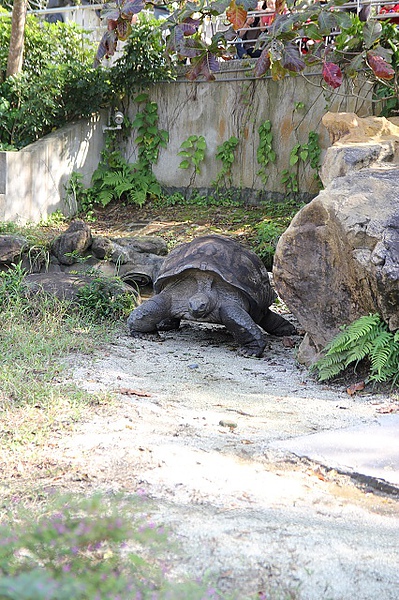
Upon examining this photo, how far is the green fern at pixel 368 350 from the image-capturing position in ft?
16.2

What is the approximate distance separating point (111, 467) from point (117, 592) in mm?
1413

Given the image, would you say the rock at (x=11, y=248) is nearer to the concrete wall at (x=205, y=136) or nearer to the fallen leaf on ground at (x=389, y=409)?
the concrete wall at (x=205, y=136)

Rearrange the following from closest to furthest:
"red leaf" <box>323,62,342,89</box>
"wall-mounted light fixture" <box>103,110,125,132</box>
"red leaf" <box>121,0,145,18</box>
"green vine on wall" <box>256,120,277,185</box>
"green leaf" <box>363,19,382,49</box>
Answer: "red leaf" <box>121,0,145,18</box> → "red leaf" <box>323,62,342,89</box> → "green leaf" <box>363,19,382,49</box> → "green vine on wall" <box>256,120,277,185</box> → "wall-mounted light fixture" <box>103,110,125,132</box>

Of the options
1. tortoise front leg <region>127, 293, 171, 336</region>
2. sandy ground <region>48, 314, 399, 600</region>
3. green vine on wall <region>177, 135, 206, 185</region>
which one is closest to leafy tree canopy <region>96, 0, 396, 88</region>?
tortoise front leg <region>127, 293, 171, 336</region>

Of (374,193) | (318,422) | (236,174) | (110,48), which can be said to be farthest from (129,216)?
(318,422)

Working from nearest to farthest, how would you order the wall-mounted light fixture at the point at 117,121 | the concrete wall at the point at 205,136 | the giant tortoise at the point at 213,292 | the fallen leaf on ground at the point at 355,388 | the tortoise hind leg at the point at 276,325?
the fallen leaf on ground at the point at 355,388 < the giant tortoise at the point at 213,292 < the tortoise hind leg at the point at 276,325 < the concrete wall at the point at 205,136 < the wall-mounted light fixture at the point at 117,121

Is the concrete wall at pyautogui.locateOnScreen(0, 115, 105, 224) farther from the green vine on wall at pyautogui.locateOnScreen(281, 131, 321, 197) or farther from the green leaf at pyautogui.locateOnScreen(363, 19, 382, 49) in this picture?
the green leaf at pyautogui.locateOnScreen(363, 19, 382, 49)

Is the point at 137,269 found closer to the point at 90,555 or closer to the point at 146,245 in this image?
the point at 146,245

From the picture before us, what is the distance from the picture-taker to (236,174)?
11.8 meters

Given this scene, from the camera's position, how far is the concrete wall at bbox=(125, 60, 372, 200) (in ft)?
35.9

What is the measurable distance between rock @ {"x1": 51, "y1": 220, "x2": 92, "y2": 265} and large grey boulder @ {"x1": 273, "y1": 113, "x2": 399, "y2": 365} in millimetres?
3349

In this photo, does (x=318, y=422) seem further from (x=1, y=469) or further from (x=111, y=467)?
(x=1, y=469)

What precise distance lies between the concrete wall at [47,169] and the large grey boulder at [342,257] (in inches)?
241

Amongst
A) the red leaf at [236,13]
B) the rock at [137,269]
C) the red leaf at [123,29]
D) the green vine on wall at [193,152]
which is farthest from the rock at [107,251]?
the green vine on wall at [193,152]
